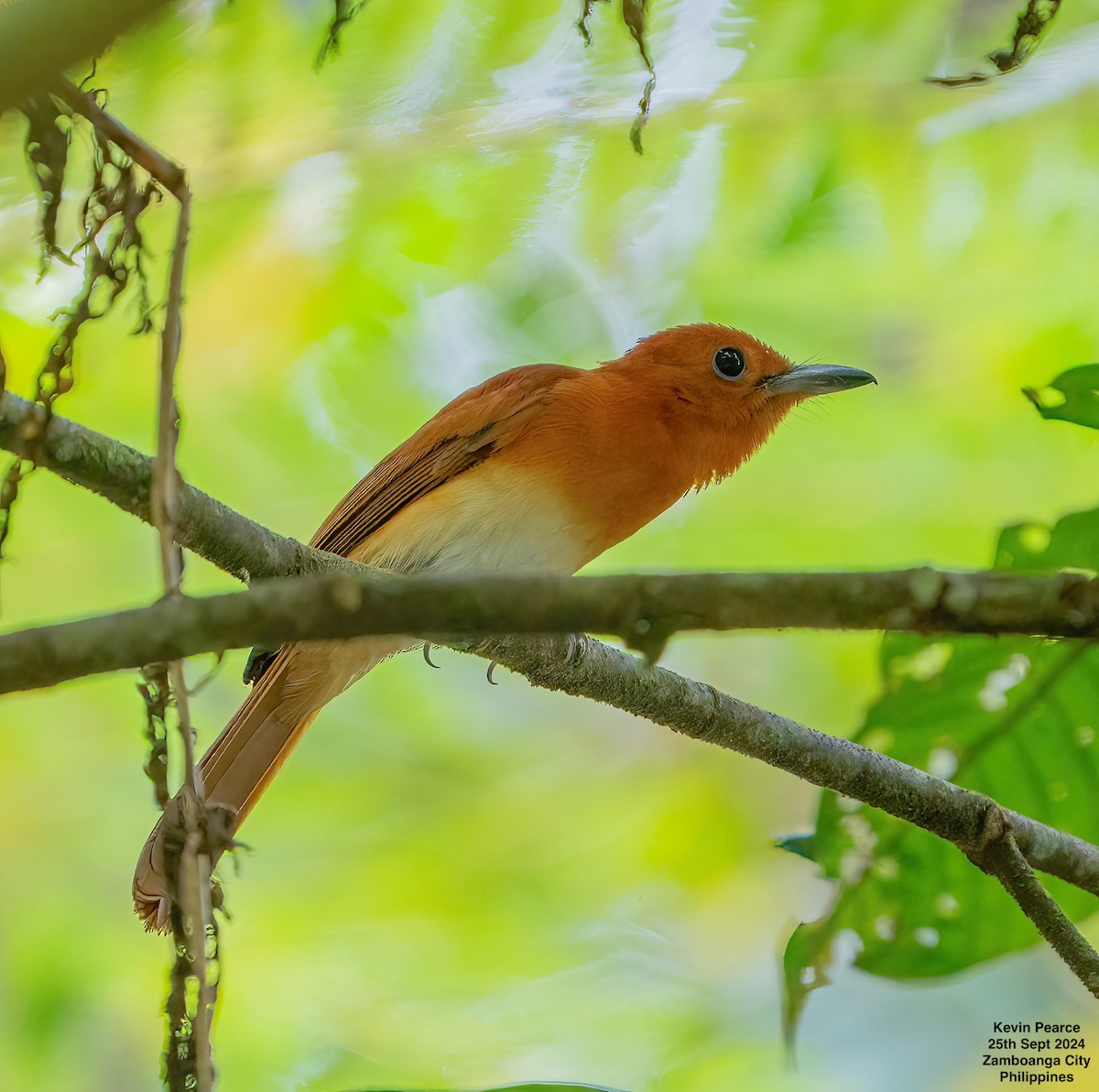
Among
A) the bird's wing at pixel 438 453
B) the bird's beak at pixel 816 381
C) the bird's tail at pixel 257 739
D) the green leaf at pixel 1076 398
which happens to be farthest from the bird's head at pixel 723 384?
the bird's tail at pixel 257 739

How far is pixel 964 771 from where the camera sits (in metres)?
2.89

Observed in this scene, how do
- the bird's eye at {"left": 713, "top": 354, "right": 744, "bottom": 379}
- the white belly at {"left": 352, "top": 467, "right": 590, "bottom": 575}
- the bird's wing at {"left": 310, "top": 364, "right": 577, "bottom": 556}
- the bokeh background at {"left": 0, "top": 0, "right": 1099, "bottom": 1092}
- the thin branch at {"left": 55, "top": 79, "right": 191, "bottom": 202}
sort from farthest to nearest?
the bokeh background at {"left": 0, "top": 0, "right": 1099, "bottom": 1092}
the bird's eye at {"left": 713, "top": 354, "right": 744, "bottom": 379}
the bird's wing at {"left": 310, "top": 364, "right": 577, "bottom": 556}
the white belly at {"left": 352, "top": 467, "right": 590, "bottom": 575}
the thin branch at {"left": 55, "top": 79, "right": 191, "bottom": 202}

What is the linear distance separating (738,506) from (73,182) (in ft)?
8.27

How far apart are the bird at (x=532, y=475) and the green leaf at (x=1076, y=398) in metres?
1.09

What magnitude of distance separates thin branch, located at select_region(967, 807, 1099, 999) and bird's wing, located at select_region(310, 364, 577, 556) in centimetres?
161

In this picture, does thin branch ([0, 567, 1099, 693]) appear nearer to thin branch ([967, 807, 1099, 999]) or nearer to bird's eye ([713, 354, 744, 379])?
thin branch ([967, 807, 1099, 999])

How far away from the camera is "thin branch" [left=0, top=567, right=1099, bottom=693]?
1.16 meters

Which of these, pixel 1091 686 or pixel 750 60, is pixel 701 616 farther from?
pixel 750 60

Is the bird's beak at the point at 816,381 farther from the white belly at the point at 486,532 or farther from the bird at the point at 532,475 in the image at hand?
the white belly at the point at 486,532

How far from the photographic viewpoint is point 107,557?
421 centimetres

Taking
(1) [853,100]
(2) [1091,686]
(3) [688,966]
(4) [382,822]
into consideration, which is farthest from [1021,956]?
(1) [853,100]

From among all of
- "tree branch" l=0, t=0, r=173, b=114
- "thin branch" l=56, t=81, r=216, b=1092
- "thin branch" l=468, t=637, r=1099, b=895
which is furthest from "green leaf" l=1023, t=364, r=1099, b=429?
"tree branch" l=0, t=0, r=173, b=114

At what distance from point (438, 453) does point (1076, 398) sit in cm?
170

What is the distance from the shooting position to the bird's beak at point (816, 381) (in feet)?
11.5
